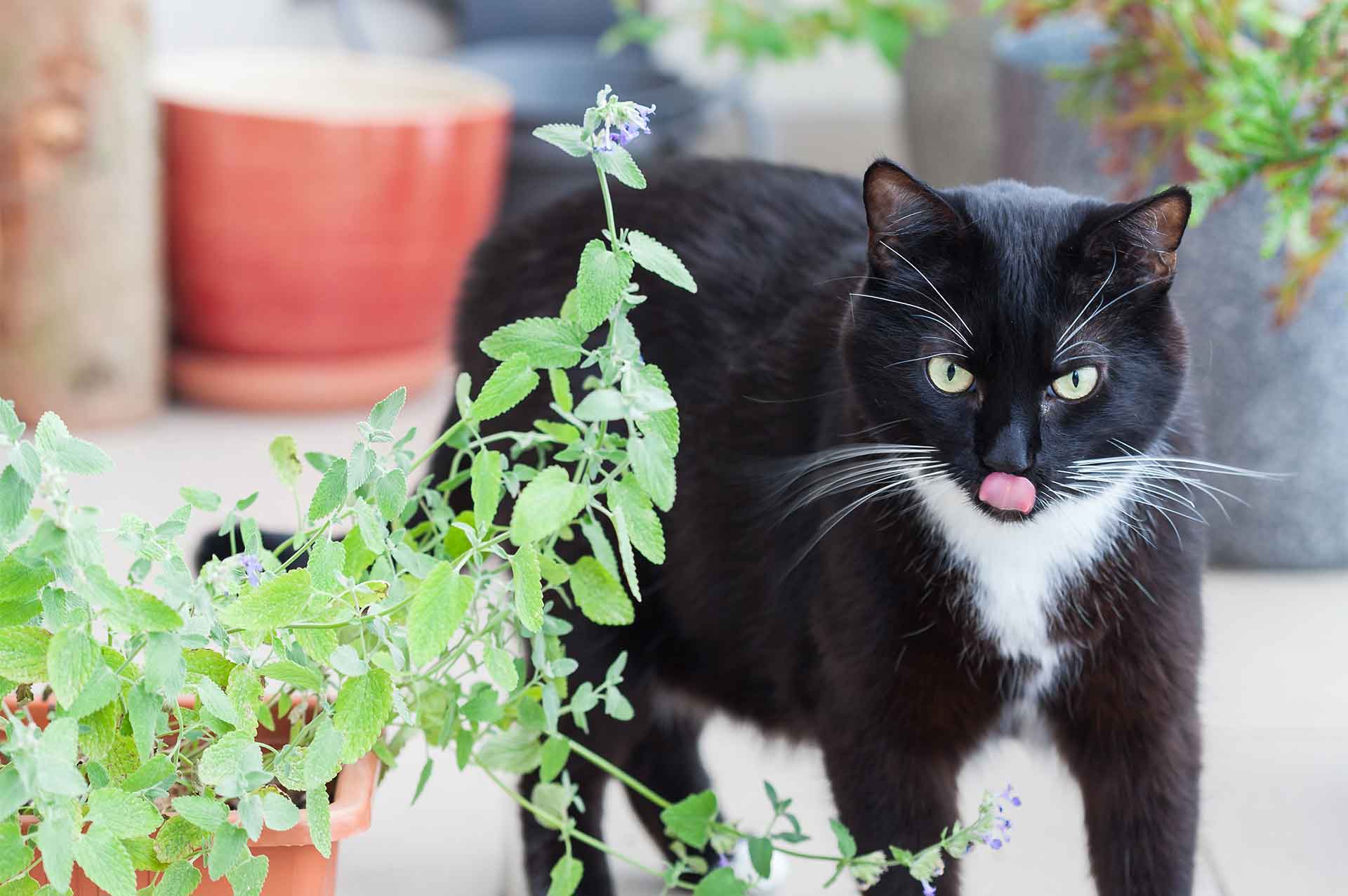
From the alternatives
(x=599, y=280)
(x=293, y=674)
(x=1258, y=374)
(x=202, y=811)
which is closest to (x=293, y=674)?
(x=293, y=674)

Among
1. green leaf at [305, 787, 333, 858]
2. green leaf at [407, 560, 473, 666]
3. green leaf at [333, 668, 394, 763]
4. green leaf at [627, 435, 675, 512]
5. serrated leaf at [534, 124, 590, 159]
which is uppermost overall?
serrated leaf at [534, 124, 590, 159]

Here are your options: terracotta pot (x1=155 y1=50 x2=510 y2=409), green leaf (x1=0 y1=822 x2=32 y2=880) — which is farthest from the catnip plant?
terracotta pot (x1=155 y1=50 x2=510 y2=409)

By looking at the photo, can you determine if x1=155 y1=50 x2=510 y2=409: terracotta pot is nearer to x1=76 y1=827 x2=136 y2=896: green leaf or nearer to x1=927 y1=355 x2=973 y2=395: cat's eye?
x1=927 y1=355 x2=973 y2=395: cat's eye

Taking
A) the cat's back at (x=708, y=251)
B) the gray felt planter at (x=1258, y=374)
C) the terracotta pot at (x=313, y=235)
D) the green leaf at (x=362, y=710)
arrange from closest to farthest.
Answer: the green leaf at (x=362, y=710), the cat's back at (x=708, y=251), the gray felt planter at (x=1258, y=374), the terracotta pot at (x=313, y=235)

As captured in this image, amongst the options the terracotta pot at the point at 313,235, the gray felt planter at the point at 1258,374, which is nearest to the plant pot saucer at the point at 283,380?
the terracotta pot at the point at 313,235

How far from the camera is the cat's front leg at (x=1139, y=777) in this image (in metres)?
1.13

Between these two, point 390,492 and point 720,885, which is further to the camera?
point 720,885

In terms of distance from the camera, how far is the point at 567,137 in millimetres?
918

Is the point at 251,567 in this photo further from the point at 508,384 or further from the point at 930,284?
the point at 930,284

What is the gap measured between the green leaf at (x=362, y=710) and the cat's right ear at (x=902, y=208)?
0.45 metres

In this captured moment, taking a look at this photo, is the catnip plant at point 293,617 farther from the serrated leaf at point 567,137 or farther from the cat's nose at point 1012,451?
the cat's nose at point 1012,451

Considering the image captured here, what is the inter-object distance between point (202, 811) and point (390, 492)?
0.22 meters

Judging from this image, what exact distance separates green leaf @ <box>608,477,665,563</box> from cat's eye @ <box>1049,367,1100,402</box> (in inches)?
11.4

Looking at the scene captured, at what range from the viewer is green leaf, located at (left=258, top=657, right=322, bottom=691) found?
3.17 ft
